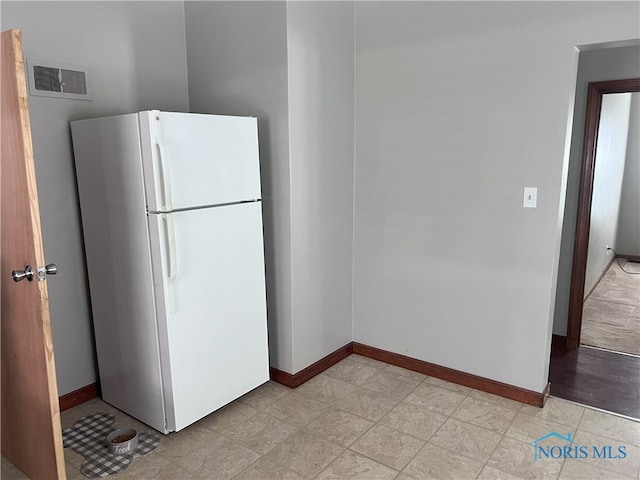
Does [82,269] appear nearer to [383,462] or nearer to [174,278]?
[174,278]

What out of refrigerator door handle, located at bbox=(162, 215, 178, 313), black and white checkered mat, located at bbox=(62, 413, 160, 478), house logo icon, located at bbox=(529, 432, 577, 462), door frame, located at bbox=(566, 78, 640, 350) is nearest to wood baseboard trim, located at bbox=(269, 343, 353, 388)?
black and white checkered mat, located at bbox=(62, 413, 160, 478)

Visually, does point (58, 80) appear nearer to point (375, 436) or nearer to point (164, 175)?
point (164, 175)

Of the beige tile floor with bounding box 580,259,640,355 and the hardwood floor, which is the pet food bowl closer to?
the hardwood floor

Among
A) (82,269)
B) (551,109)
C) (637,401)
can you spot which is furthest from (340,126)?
(637,401)

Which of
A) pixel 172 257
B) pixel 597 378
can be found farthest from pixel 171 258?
pixel 597 378

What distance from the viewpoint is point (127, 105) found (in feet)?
9.27

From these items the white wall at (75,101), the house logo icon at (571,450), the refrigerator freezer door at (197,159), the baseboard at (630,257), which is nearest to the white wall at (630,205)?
the baseboard at (630,257)

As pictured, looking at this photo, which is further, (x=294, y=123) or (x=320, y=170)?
(x=320, y=170)

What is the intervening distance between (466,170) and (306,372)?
160cm

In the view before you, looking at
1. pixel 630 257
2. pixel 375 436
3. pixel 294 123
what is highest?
pixel 294 123

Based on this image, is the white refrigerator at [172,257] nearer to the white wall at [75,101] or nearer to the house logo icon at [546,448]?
the white wall at [75,101]

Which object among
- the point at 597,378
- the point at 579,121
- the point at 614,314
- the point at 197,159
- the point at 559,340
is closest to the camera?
the point at 197,159

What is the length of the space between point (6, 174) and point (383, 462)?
207 cm

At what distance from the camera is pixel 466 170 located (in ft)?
9.06
